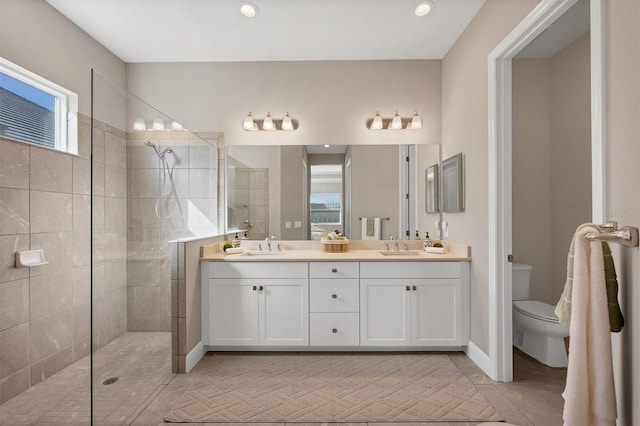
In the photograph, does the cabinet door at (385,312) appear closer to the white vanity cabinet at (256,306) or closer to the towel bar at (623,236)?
the white vanity cabinet at (256,306)

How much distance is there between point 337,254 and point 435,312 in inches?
38.0

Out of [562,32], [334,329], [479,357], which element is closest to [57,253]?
[334,329]

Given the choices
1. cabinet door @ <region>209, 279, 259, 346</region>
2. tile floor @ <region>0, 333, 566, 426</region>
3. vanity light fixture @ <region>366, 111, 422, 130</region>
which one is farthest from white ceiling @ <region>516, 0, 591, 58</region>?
cabinet door @ <region>209, 279, 259, 346</region>

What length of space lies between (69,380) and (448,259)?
280 cm

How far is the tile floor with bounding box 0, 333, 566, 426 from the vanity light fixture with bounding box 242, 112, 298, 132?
205 centimetres

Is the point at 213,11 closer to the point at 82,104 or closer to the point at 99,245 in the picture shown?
the point at 82,104

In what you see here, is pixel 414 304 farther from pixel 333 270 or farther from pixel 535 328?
pixel 535 328

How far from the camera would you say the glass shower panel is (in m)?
1.58

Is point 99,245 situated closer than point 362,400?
Yes

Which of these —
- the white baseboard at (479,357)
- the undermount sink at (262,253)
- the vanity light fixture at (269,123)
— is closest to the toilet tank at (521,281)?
the white baseboard at (479,357)

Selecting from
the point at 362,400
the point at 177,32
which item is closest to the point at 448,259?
the point at 362,400

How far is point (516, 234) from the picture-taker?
118 inches

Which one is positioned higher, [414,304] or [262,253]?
[262,253]

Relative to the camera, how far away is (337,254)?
110 inches
